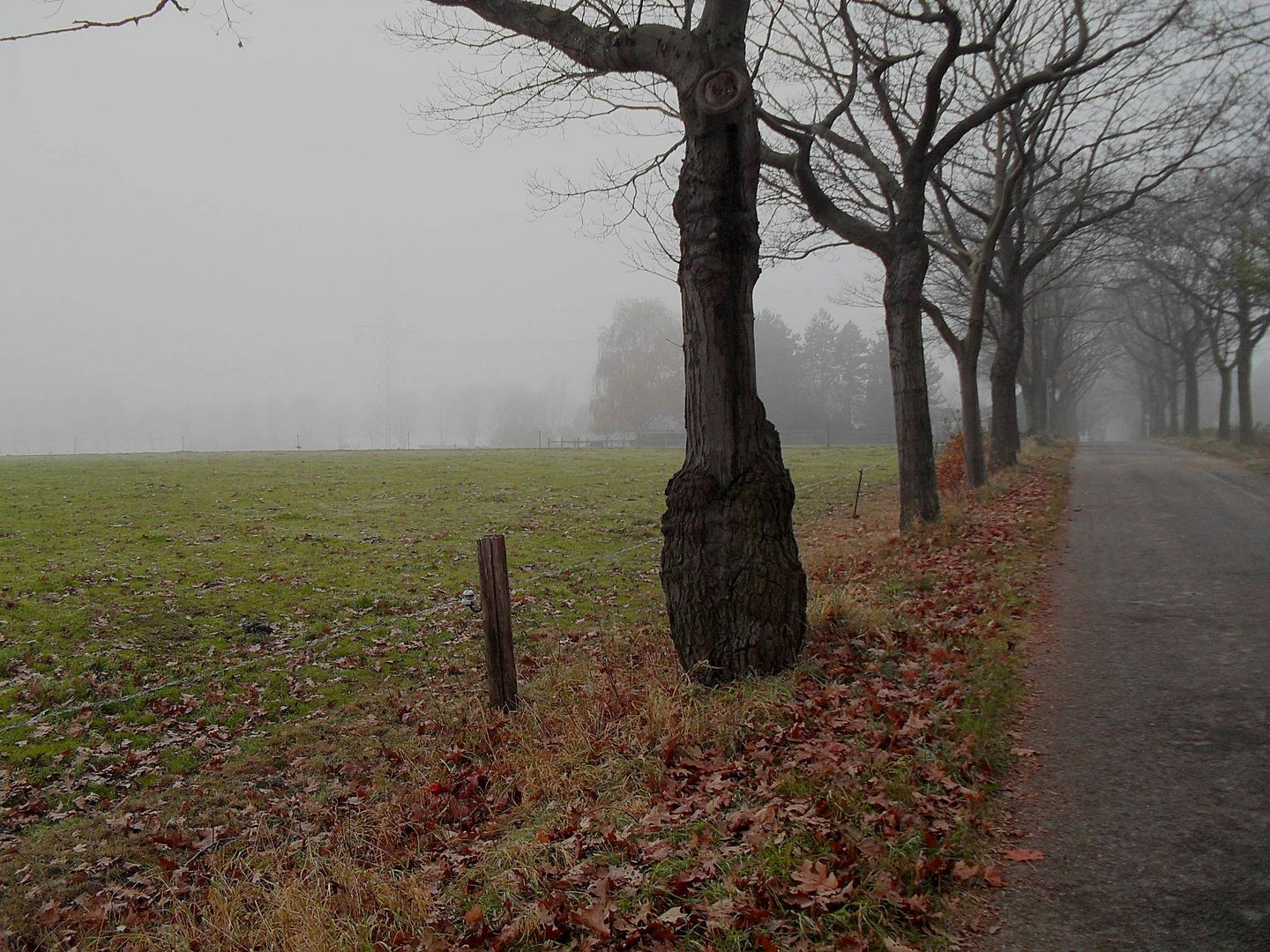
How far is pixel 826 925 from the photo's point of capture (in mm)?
3662

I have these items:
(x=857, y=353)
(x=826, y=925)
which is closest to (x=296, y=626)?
(x=826, y=925)

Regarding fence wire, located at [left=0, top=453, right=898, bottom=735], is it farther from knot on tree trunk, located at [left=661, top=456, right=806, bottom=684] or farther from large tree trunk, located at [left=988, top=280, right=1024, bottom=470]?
large tree trunk, located at [left=988, top=280, right=1024, bottom=470]

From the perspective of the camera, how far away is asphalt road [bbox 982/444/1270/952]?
3.62 m

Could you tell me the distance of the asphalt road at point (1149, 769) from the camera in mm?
3617

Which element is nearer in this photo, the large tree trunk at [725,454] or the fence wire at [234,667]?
the large tree trunk at [725,454]

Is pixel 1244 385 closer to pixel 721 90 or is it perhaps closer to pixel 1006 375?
pixel 1006 375

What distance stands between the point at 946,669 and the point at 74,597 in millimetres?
10991

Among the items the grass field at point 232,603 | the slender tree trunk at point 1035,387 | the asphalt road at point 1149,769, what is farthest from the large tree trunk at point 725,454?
the slender tree trunk at point 1035,387

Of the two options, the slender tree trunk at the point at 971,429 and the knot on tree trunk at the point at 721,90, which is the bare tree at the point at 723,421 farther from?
the slender tree trunk at the point at 971,429

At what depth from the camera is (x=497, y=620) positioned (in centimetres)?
774

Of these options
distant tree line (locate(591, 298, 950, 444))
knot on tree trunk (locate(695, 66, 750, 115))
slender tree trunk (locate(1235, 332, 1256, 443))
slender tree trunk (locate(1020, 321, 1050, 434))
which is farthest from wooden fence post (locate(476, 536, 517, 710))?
distant tree line (locate(591, 298, 950, 444))

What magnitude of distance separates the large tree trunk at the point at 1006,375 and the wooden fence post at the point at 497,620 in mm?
17784

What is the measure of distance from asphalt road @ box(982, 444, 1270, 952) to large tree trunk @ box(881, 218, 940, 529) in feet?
10.4

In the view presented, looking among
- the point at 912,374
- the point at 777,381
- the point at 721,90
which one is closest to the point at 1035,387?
the point at 912,374
